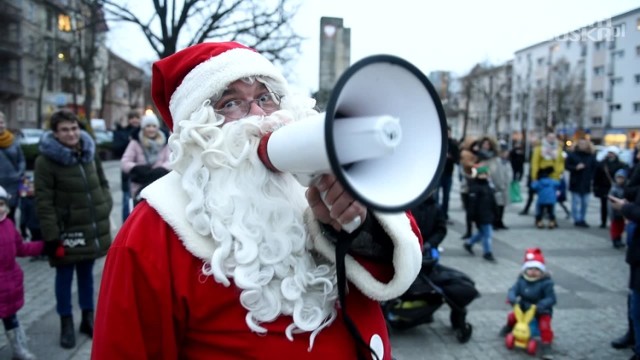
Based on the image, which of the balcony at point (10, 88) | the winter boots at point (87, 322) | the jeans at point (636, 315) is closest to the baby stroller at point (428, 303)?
the jeans at point (636, 315)

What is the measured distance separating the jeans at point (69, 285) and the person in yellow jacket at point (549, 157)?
8.22 metres

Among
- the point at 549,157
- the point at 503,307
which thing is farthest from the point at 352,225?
the point at 549,157

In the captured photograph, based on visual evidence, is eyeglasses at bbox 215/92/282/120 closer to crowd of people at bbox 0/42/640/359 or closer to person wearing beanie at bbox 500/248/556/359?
crowd of people at bbox 0/42/640/359

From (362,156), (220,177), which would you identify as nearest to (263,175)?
(220,177)

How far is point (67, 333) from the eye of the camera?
417cm

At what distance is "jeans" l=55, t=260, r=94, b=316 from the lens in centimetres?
414

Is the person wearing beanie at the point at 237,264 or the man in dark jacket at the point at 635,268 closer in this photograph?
the person wearing beanie at the point at 237,264

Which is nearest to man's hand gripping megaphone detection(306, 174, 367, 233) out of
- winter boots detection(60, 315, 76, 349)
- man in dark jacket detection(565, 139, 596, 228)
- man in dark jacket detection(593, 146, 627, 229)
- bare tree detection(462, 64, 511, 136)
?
winter boots detection(60, 315, 76, 349)

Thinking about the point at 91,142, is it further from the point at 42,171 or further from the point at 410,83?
the point at 410,83

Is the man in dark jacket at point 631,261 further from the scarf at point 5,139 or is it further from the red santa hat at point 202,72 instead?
the scarf at point 5,139

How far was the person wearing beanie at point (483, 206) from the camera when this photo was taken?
24.0 ft

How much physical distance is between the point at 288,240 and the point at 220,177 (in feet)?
0.89

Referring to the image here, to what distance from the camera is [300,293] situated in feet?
4.63

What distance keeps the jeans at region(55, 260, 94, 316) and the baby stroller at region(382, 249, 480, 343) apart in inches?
99.3
